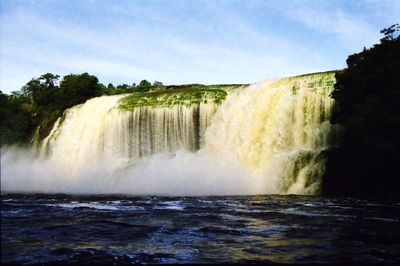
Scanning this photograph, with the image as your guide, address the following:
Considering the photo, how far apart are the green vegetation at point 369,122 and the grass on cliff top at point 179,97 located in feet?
30.0

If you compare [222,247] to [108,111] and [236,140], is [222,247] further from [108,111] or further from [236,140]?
[108,111]

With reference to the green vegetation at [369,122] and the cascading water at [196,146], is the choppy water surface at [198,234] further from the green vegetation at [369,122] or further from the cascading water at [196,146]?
the cascading water at [196,146]

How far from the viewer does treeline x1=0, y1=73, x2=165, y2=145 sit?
46250mm

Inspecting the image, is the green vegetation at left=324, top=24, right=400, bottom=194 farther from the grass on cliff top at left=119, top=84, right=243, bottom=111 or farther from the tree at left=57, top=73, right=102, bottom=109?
the tree at left=57, top=73, right=102, bottom=109

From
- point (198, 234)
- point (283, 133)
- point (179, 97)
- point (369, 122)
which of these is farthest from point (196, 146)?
point (198, 234)

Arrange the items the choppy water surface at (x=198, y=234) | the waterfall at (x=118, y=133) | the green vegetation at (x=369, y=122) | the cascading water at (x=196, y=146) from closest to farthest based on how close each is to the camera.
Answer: the choppy water surface at (x=198, y=234) < the green vegetation at (x=369, y=122) < the cascading water at (x=196, y=146) < the waterfall at (x=118, y=133)

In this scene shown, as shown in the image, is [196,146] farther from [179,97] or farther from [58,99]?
[58,99]

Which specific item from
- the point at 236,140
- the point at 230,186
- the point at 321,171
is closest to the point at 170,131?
the point at 236,140

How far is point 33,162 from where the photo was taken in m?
39.7

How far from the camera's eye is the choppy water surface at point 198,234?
A: 8.02m

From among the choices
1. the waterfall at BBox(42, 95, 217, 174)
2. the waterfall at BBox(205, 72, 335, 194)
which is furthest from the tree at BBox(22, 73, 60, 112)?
the waterfall at BBox(205, 72, 335, 194)

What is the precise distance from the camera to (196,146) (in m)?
31.0

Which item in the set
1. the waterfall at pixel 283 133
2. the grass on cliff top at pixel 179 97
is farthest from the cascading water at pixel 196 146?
the grass on cliff top at pixel 179 97

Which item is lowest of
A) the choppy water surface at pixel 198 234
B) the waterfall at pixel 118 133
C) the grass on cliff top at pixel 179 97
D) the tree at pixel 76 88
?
the choppy water surface at pixel 198 234
